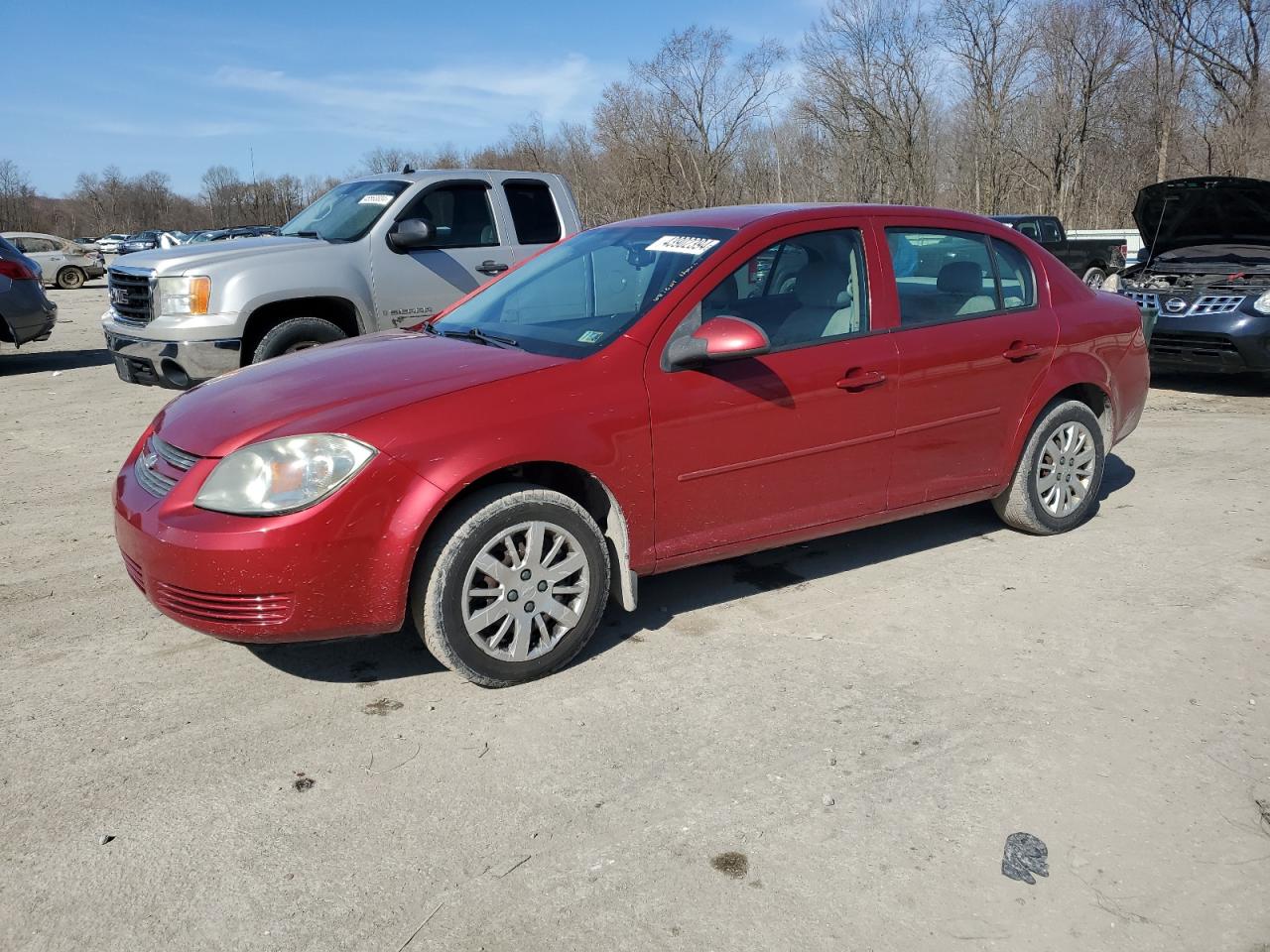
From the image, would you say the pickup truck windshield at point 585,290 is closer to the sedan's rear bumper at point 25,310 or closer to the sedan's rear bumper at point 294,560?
the sedan's rear bumper at point 294,560

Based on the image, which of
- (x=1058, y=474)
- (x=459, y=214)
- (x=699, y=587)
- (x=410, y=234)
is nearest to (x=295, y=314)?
(x=410, y=234)

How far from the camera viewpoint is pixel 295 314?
780 centimetres

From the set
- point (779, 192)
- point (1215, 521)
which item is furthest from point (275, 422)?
point (779, 192)

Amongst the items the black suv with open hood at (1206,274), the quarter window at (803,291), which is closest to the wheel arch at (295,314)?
the quarter window at (803,291)

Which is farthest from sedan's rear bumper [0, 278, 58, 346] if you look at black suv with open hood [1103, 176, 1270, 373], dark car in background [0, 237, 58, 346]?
black suv with open hood [1103, 176, 1270, 373]

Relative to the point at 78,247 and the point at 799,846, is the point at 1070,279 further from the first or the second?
the point at 78,247

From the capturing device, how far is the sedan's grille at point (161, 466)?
3.61 m

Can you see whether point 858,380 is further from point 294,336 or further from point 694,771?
point 294,336

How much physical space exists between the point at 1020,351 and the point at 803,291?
48.7 inches

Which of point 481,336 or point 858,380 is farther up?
point 481,336

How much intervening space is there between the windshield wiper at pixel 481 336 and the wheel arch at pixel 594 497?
59cm

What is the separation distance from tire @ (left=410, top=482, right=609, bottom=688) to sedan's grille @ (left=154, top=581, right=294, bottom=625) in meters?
0.45

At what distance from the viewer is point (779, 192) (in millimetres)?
38156

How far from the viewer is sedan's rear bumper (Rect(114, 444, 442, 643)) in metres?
3.34
